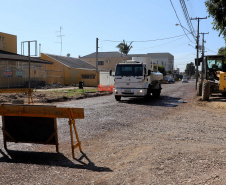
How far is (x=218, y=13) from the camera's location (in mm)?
Result: 17641

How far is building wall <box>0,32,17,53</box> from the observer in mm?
36875

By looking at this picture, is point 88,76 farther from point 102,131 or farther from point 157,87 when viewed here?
point 102,131

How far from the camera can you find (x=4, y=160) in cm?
584

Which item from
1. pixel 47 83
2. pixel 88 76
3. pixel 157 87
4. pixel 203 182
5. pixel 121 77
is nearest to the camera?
pixel 203 182

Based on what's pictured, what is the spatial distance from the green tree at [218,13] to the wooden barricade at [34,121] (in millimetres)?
14712

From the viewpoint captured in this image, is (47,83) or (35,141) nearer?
(35,141)

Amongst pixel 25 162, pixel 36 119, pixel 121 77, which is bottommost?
pixel 25 162

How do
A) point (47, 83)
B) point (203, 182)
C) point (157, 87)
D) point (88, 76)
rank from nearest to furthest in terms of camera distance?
1. point (203, 182)
2. point (157, 87)
3. point (47, 83)
4. point (88, 76)

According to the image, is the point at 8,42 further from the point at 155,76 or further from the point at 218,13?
the point at 218,13

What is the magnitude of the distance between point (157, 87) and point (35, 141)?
16164mm

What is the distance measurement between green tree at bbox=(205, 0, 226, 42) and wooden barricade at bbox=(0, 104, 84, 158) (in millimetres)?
14712

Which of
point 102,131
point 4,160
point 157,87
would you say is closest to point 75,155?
point 4,160

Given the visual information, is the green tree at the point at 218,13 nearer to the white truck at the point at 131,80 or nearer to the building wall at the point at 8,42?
the white truck at the point at 131,80

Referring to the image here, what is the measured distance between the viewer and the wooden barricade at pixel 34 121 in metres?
6.04
